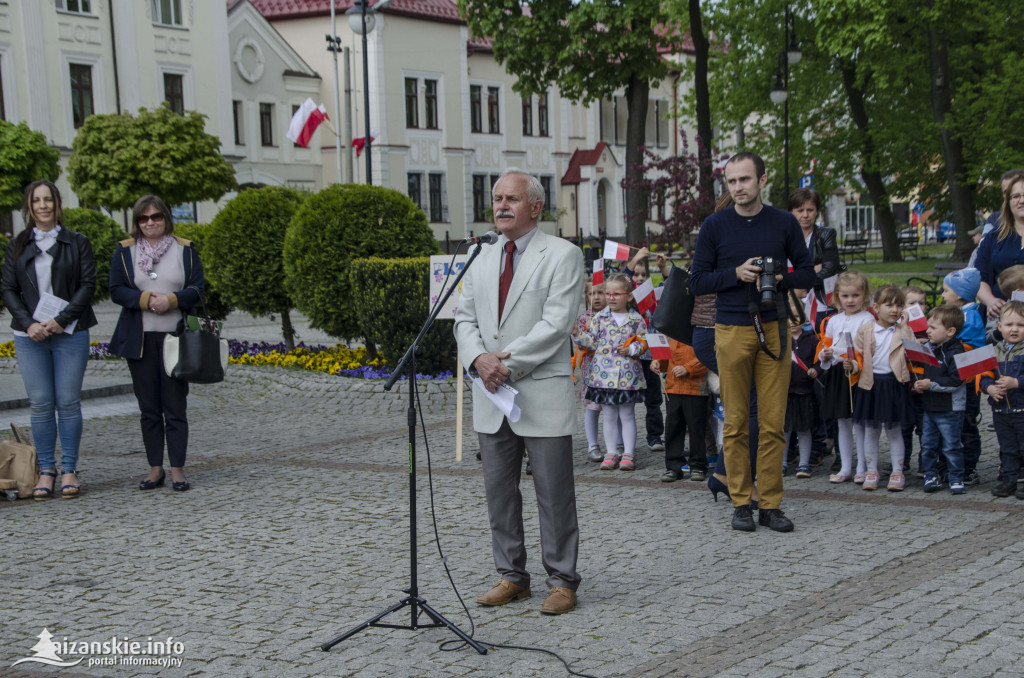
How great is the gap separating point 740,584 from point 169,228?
16.5 ft

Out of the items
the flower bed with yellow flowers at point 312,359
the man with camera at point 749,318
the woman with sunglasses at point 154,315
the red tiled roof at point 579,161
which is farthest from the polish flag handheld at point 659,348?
the red tiled roof at point 579,161

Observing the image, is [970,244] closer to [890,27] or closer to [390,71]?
[890,27]

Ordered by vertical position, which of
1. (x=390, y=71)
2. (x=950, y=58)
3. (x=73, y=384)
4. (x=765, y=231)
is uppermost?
(x=390, y=71)

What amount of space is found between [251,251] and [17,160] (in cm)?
1817

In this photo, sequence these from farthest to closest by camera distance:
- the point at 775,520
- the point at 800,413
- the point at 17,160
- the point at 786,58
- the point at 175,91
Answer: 1. the point at 175,91
2. the point at 786,58
3. the point at 17,160
4. the point at 800,413
5. the point at 775,520

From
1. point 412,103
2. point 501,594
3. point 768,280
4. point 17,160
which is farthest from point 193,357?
point 412,103

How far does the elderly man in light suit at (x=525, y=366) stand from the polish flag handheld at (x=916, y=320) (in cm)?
356

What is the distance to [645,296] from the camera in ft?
28.3

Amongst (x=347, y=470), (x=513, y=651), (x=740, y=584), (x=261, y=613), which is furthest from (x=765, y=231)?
(x=347, y=470)

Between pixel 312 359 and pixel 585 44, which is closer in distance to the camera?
pixel 312 359

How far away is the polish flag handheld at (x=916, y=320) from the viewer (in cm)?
779

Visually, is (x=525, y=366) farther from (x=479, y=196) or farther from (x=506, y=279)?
(x=479, y=196)

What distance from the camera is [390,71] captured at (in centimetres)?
5034

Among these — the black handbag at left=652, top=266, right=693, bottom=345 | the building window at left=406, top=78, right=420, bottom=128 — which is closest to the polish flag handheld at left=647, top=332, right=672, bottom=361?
the black handbag at left=652, top=266, right=693, bottom=345
